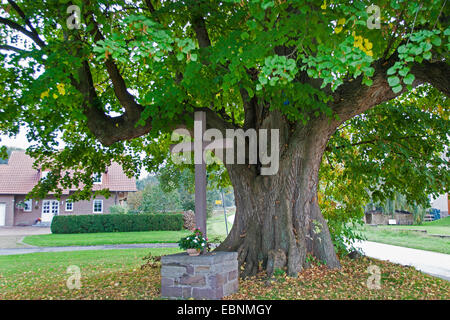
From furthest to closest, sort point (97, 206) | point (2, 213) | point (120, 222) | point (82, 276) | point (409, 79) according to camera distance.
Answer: point (97, 206)
point (2, 213)
point (120, 222)
point (82, 276)
point (409, 79)

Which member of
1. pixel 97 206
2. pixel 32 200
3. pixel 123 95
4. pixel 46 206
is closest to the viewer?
pixel 123 95

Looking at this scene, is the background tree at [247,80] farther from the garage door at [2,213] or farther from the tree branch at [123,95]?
the garage door at [2,213]

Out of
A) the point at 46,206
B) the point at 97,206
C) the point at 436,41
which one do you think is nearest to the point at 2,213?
the point at 46,206

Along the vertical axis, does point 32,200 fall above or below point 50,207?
above

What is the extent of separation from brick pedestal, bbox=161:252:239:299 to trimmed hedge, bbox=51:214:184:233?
20.2 meters

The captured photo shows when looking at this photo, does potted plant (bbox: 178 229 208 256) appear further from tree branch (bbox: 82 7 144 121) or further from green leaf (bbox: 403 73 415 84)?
green leaf (bbox: 403 73 415 84)

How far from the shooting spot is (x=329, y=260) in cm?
768

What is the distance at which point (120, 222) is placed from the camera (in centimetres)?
2567

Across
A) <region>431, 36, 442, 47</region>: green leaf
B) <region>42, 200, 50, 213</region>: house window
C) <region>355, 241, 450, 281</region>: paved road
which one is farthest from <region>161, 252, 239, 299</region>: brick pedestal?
<region>42, 200, 50, 213</region>: house window

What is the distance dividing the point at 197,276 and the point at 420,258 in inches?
354

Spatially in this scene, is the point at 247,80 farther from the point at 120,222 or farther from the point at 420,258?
the point at 120,222

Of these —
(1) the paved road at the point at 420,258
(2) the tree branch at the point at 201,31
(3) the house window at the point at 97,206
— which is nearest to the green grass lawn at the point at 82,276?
(2) the tree branch at the point at 201,31

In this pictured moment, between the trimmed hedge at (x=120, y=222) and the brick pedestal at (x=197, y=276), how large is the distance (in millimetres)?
20224
